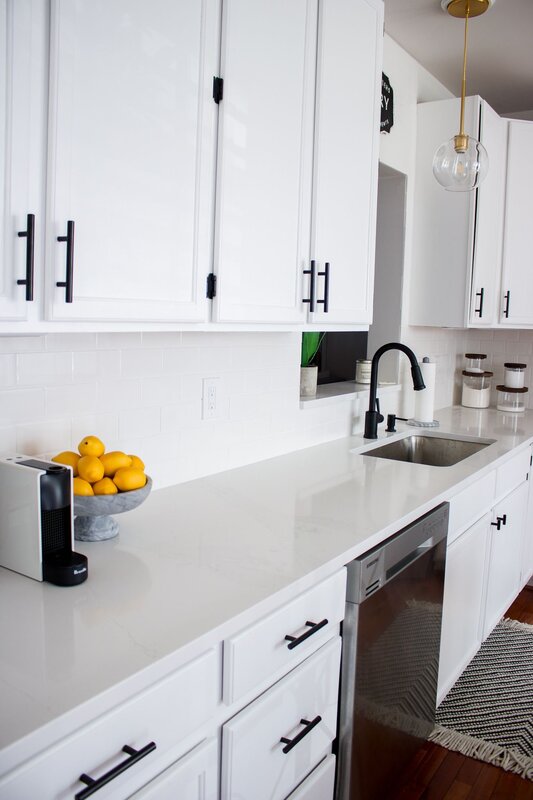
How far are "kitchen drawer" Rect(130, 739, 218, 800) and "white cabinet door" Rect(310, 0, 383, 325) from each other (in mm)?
1215

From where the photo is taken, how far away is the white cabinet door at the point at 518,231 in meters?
3.67

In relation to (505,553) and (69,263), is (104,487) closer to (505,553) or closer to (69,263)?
(69,263)

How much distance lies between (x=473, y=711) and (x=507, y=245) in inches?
92.9

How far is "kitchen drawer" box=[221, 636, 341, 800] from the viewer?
129 cm

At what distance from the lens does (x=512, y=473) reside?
2967 millimetres

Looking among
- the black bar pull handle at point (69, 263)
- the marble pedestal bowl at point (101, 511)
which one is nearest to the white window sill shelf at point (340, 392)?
the marble pedestal bowl at point (101, 511)

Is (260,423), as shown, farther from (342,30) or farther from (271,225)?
(342,30)

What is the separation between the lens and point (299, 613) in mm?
1422

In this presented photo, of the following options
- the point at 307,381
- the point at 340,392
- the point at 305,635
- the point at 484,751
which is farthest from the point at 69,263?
the point at 484,751

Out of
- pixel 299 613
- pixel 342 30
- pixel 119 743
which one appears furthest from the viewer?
pixel 342 30

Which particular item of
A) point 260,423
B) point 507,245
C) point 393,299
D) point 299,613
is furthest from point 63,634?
point 507,245

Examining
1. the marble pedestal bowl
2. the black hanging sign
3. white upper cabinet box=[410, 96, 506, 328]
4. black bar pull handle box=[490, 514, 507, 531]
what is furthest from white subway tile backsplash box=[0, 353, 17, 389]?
white upper cabinet box=[410, 96, 506, 328]

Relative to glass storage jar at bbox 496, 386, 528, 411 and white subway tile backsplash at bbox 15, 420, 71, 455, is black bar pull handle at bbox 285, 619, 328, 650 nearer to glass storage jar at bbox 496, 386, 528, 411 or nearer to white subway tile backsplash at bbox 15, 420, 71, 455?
white subway tile backsplash at bbox 15, 420, 71, 455

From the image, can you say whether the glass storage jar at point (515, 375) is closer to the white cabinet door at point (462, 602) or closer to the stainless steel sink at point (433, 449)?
the stainless steel sink at point (433, 449)
